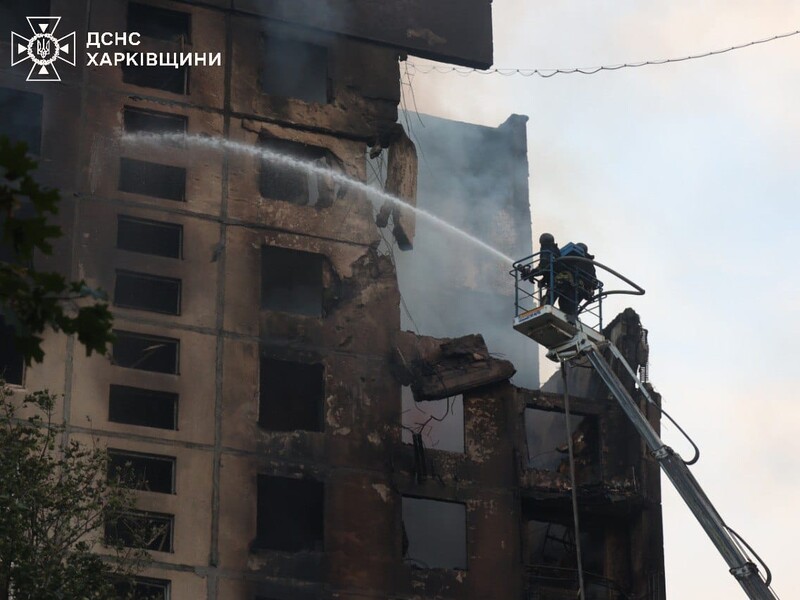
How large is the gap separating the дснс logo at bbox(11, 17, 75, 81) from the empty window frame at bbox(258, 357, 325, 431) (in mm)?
8320

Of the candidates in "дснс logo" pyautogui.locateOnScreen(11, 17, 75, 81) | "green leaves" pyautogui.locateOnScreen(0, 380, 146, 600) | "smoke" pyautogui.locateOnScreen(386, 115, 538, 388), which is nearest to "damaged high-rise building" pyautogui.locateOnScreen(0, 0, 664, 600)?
"дснс logo" pyautogui.locateOnScreen(11, 17, 75, 81)

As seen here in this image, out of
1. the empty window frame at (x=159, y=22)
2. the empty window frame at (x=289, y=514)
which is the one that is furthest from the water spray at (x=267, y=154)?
the empty window frame at (x=289, y=514)

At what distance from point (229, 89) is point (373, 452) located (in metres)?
9.42

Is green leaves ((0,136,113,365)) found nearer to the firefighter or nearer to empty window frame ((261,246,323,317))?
the firefighter

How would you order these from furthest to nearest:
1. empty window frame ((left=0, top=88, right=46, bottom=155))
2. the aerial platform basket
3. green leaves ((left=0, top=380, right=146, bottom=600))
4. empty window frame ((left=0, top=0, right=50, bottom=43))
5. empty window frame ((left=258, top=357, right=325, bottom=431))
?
empty window frame ((left=0, top=0, right=50, bottom=43)) → empty window frame ((left=258, top=357, right=325, bottom=431)) → empty window frame ((left=0, top=88, right=46, bottom=155)) → the aerial platform basket → green leaves ((left=0, top=380, right=146, bottom=600))

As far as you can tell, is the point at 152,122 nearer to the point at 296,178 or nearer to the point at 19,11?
the point at 296,178

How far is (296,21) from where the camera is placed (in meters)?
44.8

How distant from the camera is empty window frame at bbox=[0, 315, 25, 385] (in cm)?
3881

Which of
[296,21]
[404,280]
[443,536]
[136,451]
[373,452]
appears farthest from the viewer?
[404,280]

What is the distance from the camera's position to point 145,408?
39906 mm

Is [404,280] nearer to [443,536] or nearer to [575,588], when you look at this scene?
[443,536]

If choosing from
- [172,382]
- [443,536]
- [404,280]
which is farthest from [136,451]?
[404,280]

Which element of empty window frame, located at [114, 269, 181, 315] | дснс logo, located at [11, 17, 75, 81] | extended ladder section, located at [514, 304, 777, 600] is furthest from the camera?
дснс logo, located at [11, 17, 75, 81]

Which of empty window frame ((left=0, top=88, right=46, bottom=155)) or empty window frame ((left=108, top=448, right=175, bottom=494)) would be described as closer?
empty window frame ((left=108, top=448, right=175, bottom=494))
